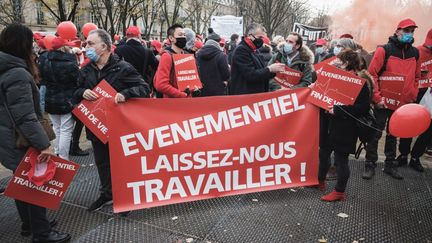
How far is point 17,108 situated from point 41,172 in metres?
0.62

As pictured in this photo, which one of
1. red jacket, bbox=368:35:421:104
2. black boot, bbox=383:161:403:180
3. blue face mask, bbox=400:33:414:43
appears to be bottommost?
black boot, bbox=383:161:403:180

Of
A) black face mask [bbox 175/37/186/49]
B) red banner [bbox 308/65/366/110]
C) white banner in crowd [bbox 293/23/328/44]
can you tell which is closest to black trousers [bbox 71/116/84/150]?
black face mask [bbox 175/37/186/49]

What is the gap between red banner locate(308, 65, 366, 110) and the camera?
13.3 ft

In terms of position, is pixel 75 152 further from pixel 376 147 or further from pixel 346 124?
pixel 376 147

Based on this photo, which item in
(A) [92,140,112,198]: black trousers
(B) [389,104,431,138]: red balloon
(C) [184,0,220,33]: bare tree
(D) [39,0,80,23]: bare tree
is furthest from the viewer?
(C) [184,0,220,33]: bare tree

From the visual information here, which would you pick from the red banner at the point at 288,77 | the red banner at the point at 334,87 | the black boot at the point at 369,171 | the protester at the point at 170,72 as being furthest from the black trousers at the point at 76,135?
the black boot at the point at 369,171

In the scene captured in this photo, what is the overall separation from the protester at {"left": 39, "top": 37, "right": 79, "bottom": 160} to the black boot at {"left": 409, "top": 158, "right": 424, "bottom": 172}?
5234 millimetres

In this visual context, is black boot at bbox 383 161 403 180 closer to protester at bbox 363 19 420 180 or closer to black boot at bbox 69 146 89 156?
protester at bbox 363 19 420 180

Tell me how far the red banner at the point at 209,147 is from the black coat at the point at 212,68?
1484 mm

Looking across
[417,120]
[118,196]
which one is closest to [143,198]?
[118,196]

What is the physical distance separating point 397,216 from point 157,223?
268cm

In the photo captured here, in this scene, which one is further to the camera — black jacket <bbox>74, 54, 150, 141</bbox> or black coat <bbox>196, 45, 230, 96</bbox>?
black coat <bbox>196, 45, 230, 96</bbox>

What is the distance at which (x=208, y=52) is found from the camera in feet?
18.0

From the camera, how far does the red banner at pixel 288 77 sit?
5.10 meters
